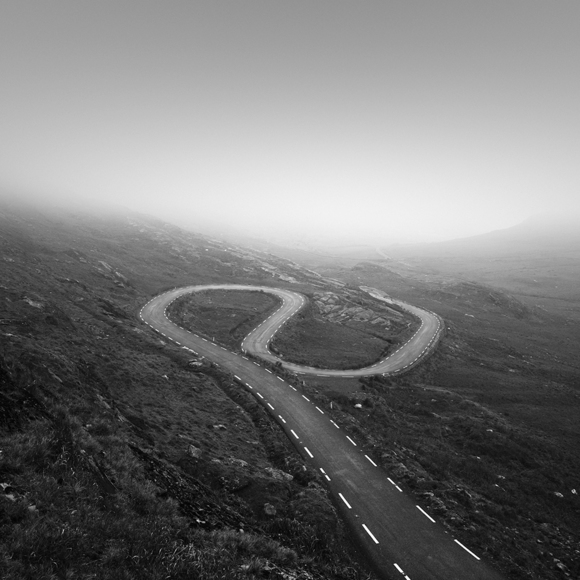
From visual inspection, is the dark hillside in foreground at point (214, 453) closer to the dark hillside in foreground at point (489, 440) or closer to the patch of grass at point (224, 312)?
the dark hillside in foreground at point (489, 440)

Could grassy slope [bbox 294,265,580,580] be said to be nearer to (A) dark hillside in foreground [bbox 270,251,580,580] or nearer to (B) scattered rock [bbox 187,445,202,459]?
(A) dark hillside in foreground [bbox 270,251,580,580]

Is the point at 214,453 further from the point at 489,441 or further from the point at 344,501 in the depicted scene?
the point at 489,441

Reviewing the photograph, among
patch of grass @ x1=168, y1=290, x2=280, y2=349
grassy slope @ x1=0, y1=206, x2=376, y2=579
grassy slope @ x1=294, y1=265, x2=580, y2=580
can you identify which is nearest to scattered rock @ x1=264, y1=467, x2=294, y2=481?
grassy slope @ x1=0, y1=206, x2=376, y2=579

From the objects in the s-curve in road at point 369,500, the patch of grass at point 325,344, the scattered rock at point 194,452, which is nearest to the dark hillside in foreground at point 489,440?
the s-curve in road at point 369,500

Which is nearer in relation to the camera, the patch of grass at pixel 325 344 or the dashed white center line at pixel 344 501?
the dashed white center line at pixel 344 501

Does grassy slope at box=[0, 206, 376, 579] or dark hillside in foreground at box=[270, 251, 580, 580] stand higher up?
grassy slope at box=[0, 206, 376, 579]

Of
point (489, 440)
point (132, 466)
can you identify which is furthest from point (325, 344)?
point (132, 466)

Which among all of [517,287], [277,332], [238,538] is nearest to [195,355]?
[277,332]
